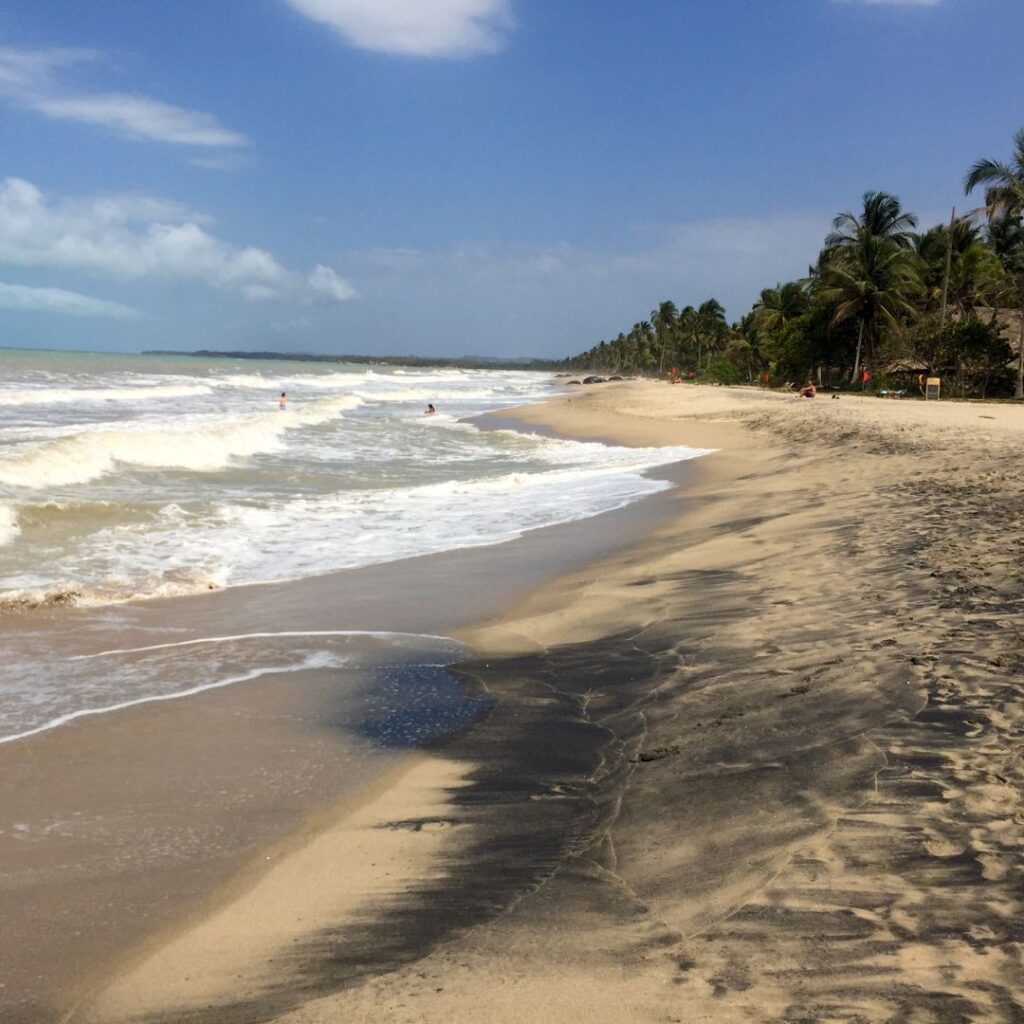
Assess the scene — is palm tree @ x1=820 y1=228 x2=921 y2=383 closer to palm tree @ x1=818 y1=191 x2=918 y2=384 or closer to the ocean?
palm tree @ x1=818 y1=191 x2=918 y2=384

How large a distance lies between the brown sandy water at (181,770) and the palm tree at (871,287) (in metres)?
42.8

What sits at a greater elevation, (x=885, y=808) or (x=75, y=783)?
(x=885, y=808)

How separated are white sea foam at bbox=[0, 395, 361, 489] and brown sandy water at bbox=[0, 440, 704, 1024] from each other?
9630 millimetres

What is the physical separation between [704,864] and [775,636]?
2.87 metres

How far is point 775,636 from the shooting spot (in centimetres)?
601

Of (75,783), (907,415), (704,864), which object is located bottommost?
(75,783)

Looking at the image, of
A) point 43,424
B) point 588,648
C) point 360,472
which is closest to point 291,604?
point 588,648

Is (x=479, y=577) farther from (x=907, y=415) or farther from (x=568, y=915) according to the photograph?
(x=907, y=415)

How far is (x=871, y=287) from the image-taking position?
4578 centimetres

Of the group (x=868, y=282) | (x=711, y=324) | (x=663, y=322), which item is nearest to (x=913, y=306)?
(x=868, y=282)

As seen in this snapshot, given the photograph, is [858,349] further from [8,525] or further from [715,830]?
[715,830]

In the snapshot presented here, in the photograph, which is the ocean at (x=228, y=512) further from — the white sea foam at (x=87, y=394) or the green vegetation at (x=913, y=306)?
the green vegetation at (x=913, y=306)

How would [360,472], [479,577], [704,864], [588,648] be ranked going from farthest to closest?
[360,472] → [479,577] → [588,648] → [704,864]

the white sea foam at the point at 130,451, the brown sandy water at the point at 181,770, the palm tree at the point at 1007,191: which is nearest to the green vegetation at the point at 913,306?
the palm tree at the point at 1007,191
